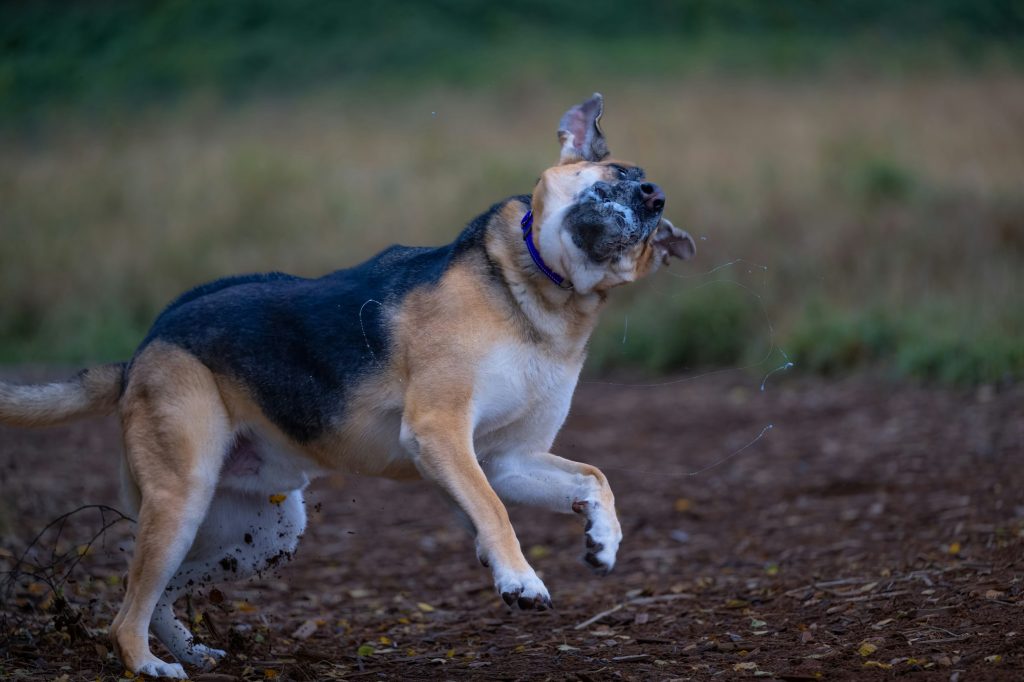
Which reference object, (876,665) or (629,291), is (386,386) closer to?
(876,665)

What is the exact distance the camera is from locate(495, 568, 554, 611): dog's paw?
3938 millimetres

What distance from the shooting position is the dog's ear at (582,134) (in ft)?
15.4

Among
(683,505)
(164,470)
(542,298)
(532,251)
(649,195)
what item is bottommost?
(683,505)

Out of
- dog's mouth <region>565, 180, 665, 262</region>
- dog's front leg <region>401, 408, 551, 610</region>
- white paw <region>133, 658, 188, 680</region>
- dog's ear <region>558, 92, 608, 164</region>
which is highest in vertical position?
dog's ear <region>558, 92, 608, 164</region>

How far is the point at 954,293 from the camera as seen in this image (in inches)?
464

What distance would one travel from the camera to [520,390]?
14.5ft

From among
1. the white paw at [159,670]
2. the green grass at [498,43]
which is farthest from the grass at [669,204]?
the white paw at [159,670]

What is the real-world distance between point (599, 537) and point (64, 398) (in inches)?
91.6

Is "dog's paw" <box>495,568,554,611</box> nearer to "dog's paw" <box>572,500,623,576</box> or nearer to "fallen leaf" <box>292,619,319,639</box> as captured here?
"dog's paw" <box>572,500,623,576</box>

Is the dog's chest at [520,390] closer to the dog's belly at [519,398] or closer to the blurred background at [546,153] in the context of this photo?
the dog's belly at [519,398]

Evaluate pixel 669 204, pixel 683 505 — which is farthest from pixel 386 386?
pixel 669 204

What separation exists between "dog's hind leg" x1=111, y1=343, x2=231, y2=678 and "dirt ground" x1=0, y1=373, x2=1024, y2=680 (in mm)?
220

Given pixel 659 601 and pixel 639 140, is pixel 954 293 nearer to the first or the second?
pixel 639 140

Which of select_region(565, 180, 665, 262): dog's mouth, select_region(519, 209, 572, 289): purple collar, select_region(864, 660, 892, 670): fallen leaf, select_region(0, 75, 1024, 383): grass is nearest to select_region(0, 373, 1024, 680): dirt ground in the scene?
select_region(864, 660, 892, 670): fallen leaf
